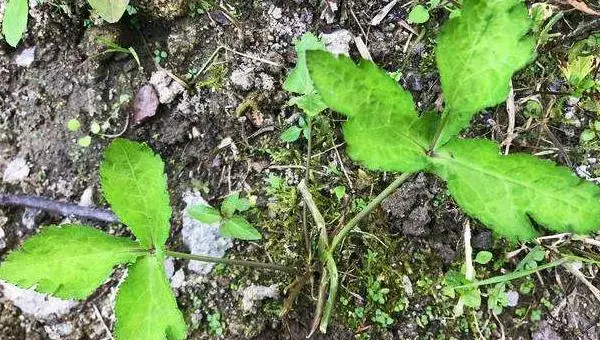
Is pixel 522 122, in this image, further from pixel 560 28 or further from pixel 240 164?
pixel 240 164

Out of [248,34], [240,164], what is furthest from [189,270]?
[248,34]

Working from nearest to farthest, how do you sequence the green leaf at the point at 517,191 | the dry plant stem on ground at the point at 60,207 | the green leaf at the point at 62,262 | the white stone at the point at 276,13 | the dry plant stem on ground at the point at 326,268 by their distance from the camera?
the green leaf at the point at 517,191
the green leaf at the point at 62,262
the dry plant stem on ground at the point at 326,268
the dry plant stem on ground at the point at 60,207
the white stone at the point at 276,13

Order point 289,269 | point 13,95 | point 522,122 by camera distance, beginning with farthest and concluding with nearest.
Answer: point 13,95 < point 522,122 < point 289,269

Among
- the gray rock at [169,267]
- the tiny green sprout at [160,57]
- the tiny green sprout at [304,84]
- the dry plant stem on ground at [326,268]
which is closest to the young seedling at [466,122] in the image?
the dry plant stem on ground at [326,268]

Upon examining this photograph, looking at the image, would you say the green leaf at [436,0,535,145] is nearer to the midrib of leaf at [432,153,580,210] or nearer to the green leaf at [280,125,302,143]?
the midrib of leaf at [432,153,580,210]

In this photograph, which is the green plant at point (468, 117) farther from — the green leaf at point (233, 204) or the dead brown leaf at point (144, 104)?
the dead brown leaf at point (144, 104)
